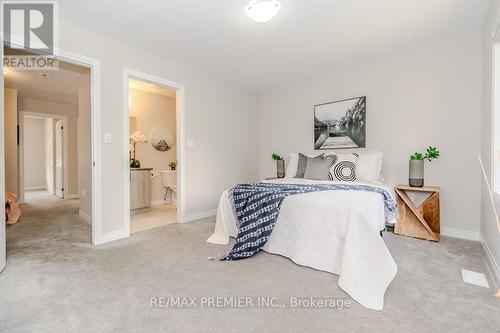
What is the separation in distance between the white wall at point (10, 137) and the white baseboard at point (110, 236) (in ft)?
12.3

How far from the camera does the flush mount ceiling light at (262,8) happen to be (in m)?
1.96

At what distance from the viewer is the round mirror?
5052 mm

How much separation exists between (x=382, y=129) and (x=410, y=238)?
4.97 ft

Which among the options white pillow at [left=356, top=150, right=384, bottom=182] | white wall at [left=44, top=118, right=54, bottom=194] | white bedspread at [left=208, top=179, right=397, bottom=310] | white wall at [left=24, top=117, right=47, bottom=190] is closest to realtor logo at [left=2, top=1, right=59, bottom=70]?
white bedspread at [left=208, top=179, right=397, bottom=310]

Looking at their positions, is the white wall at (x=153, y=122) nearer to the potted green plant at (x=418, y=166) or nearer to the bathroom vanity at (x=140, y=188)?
the bathroom vanity at (x=140, y=188)

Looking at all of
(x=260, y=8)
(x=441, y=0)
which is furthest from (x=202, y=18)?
(x=441, y=0)

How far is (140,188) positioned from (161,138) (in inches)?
50.3

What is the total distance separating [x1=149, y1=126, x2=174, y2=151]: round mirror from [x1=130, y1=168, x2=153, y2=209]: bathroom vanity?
0.78 m

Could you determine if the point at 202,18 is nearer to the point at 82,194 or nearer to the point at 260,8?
the point at 260,8

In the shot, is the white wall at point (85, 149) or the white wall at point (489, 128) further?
the white wall at point (85, 149)

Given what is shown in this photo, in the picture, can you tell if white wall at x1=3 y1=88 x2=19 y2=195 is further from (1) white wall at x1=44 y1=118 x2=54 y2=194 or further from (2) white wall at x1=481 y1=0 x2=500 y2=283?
(2) white wall at x1=481 y1=0 x2=500 y2=283

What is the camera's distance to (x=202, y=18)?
2.38 meters

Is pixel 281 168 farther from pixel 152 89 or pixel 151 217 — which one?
pixel 152 89

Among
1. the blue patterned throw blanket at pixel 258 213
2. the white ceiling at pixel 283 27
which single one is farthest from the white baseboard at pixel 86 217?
the white ceiling at pixel 283 27
